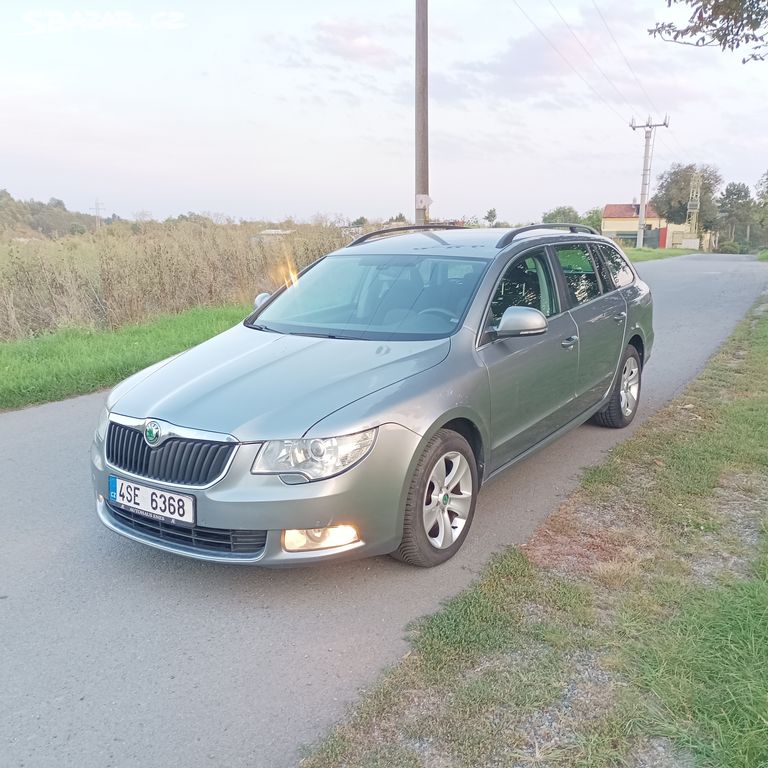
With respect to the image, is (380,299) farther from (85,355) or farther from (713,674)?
(85,355)

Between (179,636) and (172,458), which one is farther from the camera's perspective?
(172,458)

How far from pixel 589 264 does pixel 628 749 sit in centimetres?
400

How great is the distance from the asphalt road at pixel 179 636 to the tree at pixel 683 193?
7913 cm

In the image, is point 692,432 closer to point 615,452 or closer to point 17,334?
point 615,452

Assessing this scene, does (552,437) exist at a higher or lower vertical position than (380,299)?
lower

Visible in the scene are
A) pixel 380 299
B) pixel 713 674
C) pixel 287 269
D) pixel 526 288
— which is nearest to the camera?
pixel 713 674

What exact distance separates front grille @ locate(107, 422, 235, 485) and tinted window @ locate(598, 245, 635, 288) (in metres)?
4.04

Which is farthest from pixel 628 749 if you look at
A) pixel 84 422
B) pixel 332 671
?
pixel 84 422

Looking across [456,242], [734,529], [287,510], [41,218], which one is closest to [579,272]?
[456,242]

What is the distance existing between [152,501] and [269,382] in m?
0.80

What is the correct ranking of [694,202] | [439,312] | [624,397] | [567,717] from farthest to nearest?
1. [694,202]
2. [624,397]
3. [439,312]
4. [567,717]

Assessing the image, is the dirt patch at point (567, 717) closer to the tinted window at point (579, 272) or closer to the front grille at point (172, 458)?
the front grille at point (172, 458)

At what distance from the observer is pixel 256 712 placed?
2586mm

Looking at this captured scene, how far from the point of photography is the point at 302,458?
10.2 ft
